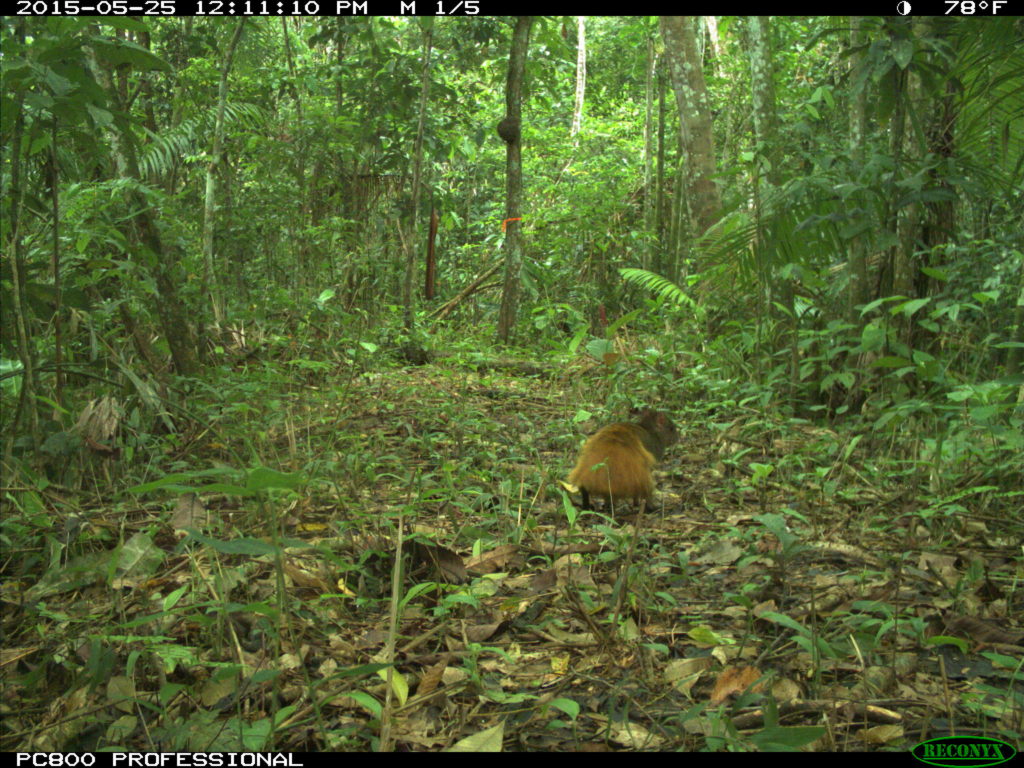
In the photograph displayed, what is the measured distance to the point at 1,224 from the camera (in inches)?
120

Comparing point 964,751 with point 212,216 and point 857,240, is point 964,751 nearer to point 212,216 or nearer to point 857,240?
point 857,240

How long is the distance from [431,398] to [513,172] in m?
2.98

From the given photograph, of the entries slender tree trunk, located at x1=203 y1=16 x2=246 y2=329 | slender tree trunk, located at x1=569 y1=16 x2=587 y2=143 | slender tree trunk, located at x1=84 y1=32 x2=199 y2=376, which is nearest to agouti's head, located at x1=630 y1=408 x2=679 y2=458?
slender tree trunk, located at x1=84 y1=32 x2=199 y2=376

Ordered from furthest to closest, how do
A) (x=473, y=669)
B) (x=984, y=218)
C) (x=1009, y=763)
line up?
(x=984, y=218) → (x=473, y=669) → (x=1009, y=763)

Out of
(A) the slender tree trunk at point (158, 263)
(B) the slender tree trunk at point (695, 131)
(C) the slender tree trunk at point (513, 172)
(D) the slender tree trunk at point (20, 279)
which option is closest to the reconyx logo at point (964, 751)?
(D) the slender tree trunk at point (20, 279)

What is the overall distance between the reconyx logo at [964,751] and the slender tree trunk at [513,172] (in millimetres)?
5848

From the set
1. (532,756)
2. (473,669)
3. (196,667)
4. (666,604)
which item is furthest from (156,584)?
(666,604)

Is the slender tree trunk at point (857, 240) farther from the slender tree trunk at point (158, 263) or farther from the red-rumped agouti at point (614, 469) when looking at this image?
the slender tree trunk at point (158, 263)

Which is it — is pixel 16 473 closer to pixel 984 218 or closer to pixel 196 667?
pixel 196 667

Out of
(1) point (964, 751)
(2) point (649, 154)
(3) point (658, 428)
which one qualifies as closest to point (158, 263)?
(3) point (658, 428)

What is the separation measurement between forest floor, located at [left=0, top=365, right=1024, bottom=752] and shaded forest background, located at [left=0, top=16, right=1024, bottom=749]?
0.01 meters

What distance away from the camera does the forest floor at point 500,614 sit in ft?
5.94

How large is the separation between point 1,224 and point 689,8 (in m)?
4.37

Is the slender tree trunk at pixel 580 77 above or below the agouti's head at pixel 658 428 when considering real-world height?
above
